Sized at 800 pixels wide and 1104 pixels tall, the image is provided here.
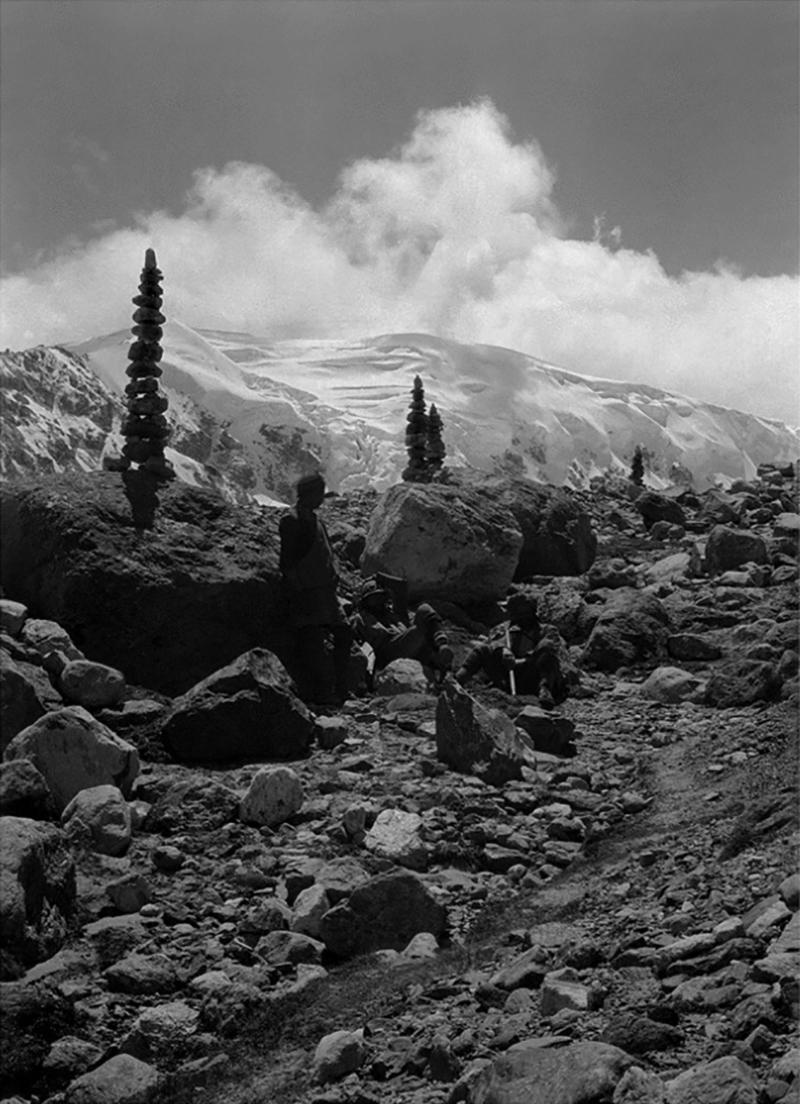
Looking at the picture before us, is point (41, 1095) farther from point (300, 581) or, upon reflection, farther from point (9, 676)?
point (300, 581)

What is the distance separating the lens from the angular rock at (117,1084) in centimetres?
718

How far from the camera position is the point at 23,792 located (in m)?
11.2

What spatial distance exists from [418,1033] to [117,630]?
11.1 metres

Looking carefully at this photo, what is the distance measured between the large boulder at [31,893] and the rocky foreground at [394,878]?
26mm

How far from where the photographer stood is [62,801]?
40.6 ft

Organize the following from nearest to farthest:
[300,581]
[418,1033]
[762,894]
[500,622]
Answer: [418,1033]
[762,894]
[300,581]
[500,622]

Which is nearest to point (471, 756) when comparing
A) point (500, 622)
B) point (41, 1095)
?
point (41, 1095)

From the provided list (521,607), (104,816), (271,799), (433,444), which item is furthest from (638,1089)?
(433,444)

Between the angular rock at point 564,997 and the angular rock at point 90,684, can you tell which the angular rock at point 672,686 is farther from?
the angular rock at point 564,997

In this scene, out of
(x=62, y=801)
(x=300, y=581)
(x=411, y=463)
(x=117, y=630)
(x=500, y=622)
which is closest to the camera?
(x=62, y=801)

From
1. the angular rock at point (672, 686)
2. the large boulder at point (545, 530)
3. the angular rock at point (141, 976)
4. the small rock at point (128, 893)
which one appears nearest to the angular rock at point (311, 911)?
the angular rock at point (141, 976)

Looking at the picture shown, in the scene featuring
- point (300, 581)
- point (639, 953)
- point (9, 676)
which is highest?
point (300, 581)

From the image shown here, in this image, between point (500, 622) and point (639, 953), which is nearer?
point (639, 953)

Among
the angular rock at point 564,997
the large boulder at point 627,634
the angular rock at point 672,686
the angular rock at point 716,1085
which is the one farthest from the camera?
the large boulder at point 627,634
